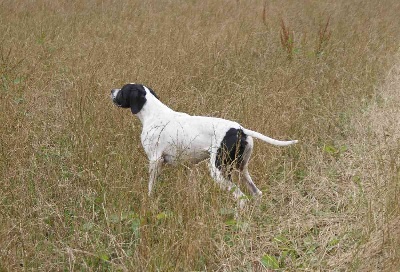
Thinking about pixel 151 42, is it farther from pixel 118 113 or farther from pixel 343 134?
pixel 343 134

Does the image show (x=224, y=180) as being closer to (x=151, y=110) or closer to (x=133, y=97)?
(x=151, y=110)

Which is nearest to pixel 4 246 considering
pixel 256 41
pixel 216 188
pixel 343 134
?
pixel 216 188

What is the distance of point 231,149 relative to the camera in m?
3.02

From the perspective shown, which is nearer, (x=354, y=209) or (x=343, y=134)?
(x=354, y=209)

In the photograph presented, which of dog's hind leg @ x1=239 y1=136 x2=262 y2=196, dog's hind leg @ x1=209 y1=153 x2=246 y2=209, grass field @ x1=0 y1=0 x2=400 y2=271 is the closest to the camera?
grass field @ x1=0 y1=0 x2=400 y2=271

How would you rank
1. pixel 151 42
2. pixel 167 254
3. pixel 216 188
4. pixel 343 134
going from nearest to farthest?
1. pixel 167 254
2. pixel 216 188
3. pixel 343 134
4. pixel 151 42

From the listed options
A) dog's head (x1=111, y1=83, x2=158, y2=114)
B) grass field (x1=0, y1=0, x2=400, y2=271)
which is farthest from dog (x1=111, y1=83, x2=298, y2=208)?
grass field (x1=0, y1=0, x2=400, y2=271)

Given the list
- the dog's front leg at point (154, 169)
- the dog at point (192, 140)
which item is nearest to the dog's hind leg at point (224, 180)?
the dog at point (192, 140)

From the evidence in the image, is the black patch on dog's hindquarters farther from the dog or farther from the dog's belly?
the dog's belly

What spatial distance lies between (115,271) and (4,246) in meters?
0.55

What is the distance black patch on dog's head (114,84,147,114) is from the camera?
345 cm

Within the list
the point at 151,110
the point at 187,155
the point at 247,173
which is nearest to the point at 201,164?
the point at 187,155

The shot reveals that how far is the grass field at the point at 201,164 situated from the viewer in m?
2.43

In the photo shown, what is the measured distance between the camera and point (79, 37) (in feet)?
20.7
